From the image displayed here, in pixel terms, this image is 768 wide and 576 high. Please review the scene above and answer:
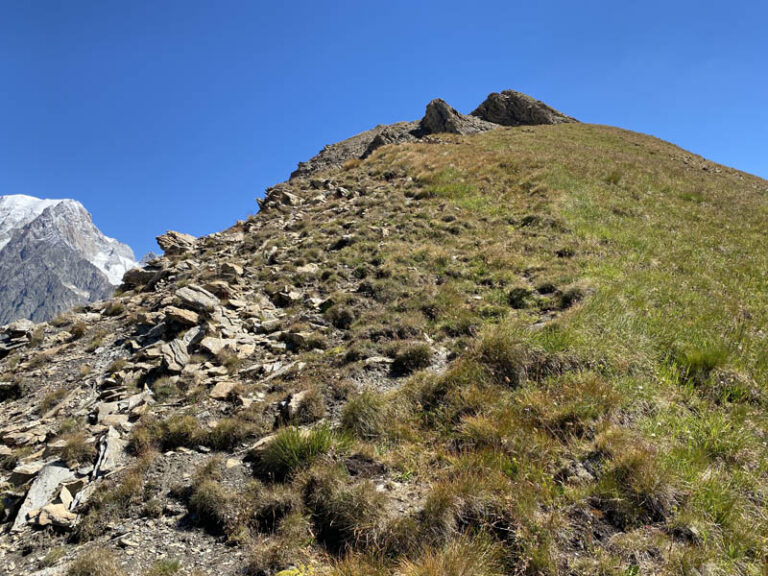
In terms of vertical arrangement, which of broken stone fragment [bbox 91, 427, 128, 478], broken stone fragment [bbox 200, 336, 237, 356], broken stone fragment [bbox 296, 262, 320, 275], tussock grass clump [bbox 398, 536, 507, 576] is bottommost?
broken stone fragment [bbox 91, 427, 128, 478]

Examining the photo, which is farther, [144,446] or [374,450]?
[144,446]

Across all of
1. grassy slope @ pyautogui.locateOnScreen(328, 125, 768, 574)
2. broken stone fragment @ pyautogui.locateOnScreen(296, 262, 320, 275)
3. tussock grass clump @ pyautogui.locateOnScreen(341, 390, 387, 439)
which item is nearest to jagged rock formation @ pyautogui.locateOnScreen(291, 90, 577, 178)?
broken stone fragment @ pyautogui.locateOnScreen(296, 262, 320, 275)

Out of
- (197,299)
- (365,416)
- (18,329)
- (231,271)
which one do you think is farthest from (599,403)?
(18,329)

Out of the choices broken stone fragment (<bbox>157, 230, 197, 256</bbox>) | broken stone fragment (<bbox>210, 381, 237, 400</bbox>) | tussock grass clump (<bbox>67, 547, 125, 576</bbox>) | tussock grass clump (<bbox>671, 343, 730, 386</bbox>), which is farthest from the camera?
broken stone fragment (<bbox>157, 230, 197, 256</bbox>)

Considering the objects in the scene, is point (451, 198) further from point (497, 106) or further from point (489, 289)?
point (497, 106)

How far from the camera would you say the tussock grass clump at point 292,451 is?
5.42m

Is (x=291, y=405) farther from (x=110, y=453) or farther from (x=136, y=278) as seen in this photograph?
(x=136, y=278)

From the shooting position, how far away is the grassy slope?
3703 millimetres

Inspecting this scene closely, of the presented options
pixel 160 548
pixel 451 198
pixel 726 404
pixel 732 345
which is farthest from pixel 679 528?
pixel 451 198

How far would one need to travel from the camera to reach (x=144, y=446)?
659 centimetres

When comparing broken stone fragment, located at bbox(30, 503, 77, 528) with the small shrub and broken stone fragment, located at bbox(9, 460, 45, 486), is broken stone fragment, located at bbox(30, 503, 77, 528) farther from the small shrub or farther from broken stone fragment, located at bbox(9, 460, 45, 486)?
the small shrub

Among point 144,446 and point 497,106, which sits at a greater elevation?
point 497,106

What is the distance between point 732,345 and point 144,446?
1053cm

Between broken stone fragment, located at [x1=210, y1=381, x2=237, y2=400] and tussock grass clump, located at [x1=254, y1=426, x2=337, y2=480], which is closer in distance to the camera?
tussock grass clump, located at [x1=254, y1=426, x2=337, y2=480]
